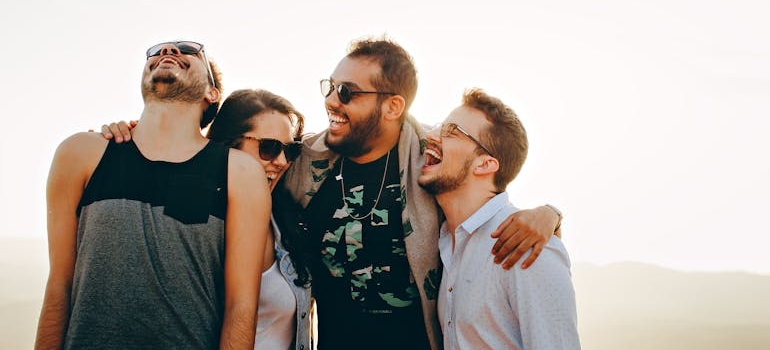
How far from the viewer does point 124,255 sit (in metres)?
2.69

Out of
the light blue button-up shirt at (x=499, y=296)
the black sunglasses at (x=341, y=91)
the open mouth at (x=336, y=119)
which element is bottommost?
the light blue button-up shirt at (x=499, y=296)

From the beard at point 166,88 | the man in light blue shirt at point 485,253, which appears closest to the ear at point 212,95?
the beard at point 166,88

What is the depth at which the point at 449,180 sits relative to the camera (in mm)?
3602

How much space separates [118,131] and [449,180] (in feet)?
6.82

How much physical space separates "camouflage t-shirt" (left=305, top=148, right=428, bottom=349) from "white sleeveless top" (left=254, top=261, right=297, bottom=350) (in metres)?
0.46

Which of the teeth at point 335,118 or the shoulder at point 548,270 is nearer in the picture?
the shoulder at point 548,270

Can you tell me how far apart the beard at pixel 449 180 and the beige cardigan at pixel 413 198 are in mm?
250

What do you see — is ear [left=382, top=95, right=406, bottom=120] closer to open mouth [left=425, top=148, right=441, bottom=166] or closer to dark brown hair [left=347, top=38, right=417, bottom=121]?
dark brown hair [left=347, top=38, right=417, bottom=121]

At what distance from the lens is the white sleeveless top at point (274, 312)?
3.43 meters

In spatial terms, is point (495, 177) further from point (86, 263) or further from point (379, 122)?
point (86, 263)

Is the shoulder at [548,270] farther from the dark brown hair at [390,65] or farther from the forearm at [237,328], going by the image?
the dark brown hair at [390,65]

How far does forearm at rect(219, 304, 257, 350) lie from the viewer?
282cm

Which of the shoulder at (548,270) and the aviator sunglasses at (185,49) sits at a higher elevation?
the aviator sunglasses at (185,49)

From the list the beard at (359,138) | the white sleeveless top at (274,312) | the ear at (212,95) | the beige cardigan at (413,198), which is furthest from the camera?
the beard at (359,138)
